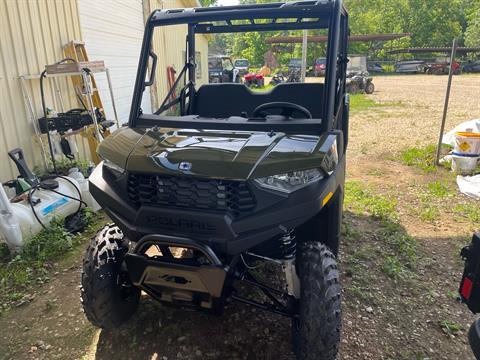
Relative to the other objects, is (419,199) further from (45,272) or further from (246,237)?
(45,272)

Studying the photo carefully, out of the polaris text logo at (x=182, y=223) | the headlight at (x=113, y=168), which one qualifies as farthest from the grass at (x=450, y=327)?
the headlight at (x=113, y=168)

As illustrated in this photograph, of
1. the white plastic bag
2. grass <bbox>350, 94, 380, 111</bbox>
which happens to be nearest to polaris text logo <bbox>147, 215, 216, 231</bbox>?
the white plastic bag

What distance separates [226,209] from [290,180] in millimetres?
362

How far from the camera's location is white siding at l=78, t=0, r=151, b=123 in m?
6.80

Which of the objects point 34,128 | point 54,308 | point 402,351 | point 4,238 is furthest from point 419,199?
point 34,128

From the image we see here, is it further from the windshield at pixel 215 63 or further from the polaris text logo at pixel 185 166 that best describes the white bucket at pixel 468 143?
the windshield at pixel 215 63

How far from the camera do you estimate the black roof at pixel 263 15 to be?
2.52 m

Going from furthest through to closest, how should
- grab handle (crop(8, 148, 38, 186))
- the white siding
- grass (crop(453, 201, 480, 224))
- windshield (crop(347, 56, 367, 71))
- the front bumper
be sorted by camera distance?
windshield (crop(347, 56, 367, 71)), the white siding, grass (crop(453, 201, 480, 224)), grab handle (crop(8, 148, 38, 186)), the front bumper

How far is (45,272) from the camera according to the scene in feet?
11.5

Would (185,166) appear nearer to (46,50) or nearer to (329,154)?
(329,154)

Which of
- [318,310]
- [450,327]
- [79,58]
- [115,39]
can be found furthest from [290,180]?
[115,39]

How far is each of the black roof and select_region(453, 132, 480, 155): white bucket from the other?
3.84 m

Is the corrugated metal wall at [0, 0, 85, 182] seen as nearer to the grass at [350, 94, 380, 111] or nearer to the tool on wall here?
the tool on wall

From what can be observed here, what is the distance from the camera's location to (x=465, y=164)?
18.9ft
